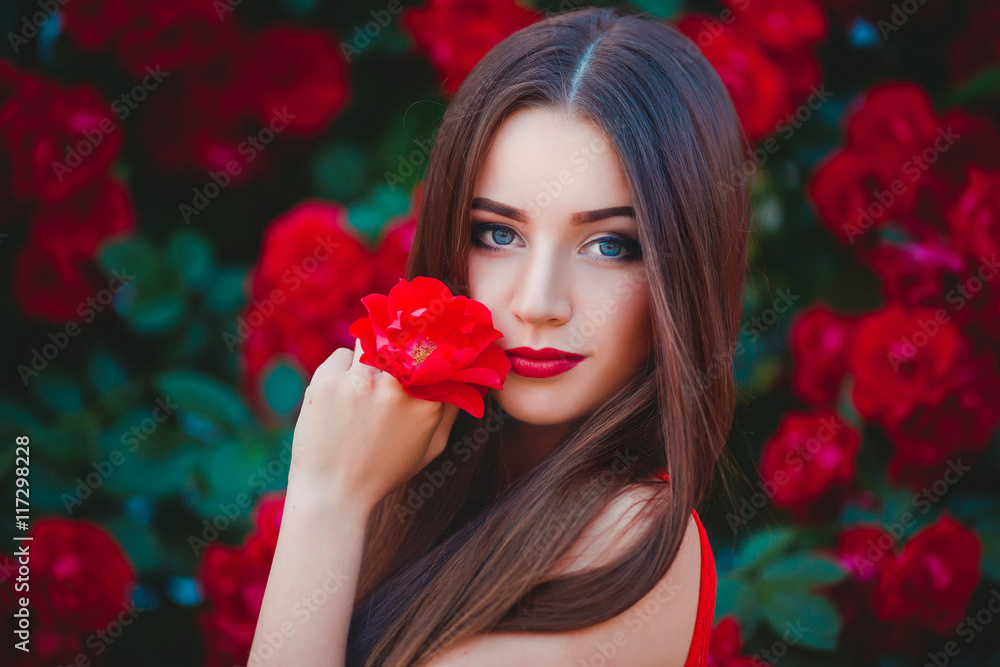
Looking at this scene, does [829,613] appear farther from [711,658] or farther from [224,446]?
[224,446]

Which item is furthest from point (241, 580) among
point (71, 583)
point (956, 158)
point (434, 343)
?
point (956, 158)

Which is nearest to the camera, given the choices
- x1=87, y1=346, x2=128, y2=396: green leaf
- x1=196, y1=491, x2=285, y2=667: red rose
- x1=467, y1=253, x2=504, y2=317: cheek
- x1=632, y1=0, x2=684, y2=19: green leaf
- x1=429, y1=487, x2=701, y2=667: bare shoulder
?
x1=429, y1=487, x2=701, y2=667: bare shoulder

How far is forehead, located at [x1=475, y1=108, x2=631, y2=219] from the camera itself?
1.30 m

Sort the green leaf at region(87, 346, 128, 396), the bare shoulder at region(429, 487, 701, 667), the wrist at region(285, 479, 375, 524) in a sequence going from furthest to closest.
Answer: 1. the green leaf at region(87, 346, 128, 396)
2. the wrist at region(285, 479, 375, 524)
3. the bare shoulder at region(429, 487, 701, 667)

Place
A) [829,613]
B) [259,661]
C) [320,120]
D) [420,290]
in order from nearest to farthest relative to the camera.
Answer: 1. [259,661]
2. [420,290]
3. [829,613]
4. [320,120]

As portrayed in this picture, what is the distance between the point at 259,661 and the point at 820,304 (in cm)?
150

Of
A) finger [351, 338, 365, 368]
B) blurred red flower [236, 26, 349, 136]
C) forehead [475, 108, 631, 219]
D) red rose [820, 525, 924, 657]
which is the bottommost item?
red rose [820, 525, 924, 657]

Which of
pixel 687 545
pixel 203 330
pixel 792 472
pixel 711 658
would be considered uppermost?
pixel 203 330

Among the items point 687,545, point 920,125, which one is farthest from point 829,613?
point 920,125

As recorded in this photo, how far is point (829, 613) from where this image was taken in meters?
1.77

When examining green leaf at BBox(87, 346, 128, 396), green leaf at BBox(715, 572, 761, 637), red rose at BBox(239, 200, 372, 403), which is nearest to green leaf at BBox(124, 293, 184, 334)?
green leaf at BBox(87, 346, 128, 396)

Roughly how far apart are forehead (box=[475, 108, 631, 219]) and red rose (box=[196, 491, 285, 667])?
88 centimetres

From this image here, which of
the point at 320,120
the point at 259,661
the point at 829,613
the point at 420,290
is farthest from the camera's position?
the point at 320,120

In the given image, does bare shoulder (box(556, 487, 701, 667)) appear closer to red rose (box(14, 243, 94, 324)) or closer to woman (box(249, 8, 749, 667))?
woman (box(249, 8, 749, 667))
